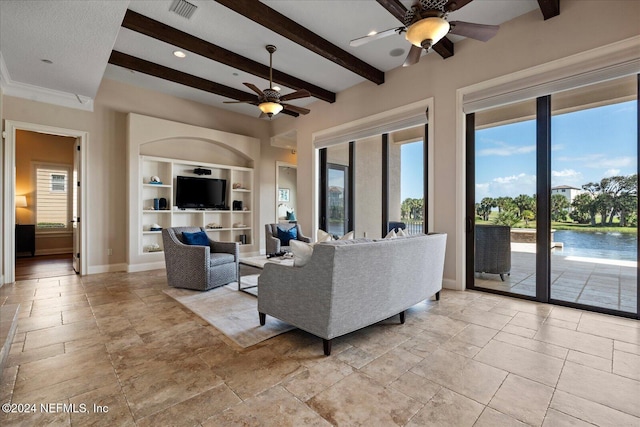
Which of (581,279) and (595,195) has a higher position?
(595,195)

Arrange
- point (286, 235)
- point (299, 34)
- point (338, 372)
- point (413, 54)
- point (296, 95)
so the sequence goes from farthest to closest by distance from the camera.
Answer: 1. point (286, 235)
2. point (296, 95)
3. point (299, 34)
4. point (413, 54)
5. point (338, 372)

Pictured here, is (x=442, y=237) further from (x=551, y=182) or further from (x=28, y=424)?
(x=28, y=424)

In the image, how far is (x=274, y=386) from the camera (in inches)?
75.6

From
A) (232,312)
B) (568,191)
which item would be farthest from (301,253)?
(568,191)

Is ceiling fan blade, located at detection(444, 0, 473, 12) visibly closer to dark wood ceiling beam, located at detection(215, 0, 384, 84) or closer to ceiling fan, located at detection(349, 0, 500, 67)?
ceiling fan, located at detection(349, 0, 500, 67)

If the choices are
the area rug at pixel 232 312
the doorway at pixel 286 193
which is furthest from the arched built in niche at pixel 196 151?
the area rug at pixel 232 312

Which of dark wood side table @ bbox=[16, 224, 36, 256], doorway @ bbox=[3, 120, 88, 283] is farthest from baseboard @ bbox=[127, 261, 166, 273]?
dark wood side table @ bbox=[16, 224, 36, 256]

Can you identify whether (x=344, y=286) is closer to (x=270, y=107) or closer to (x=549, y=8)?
(x=270, y=107)

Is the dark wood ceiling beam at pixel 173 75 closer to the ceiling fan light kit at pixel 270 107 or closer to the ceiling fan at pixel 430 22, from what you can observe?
the ceiling fan light kit at pixel 270 107

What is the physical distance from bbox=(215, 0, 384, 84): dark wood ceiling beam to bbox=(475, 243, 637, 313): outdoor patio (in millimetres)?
3385

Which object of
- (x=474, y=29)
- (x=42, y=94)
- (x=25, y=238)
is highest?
(x=42, y=94)

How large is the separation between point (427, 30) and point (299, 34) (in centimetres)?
193

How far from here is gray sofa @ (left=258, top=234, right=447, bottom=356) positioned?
→ 2.26m

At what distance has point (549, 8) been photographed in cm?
321
